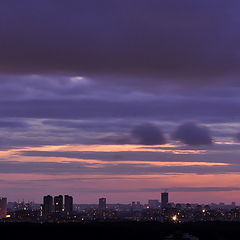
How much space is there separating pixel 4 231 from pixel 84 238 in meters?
15.8

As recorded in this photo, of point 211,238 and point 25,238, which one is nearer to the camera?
point 25,238

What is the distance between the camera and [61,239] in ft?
378

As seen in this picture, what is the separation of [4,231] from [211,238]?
54.3m

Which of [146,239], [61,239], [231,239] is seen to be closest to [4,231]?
[61,239]

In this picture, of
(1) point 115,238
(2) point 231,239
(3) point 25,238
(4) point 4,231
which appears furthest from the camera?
(2) point 231,239

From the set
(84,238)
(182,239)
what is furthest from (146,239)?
(84,238)

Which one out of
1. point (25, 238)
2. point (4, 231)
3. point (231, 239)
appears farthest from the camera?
point (231, 239)

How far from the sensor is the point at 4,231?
11988 centimetres

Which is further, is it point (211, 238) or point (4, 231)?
point (211, 238)

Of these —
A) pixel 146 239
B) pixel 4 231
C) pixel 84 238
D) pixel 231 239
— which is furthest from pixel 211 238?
pixel 4 231

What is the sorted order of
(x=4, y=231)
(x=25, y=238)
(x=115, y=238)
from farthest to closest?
(x=115, y=238) → (x=4, y=231) → (x=25, y=238)

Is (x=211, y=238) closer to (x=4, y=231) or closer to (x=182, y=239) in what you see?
(x=182, y=239)

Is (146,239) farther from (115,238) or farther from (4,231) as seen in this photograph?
(4,231)

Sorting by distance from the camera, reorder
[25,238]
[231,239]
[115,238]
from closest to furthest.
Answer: [25,238]
[115,238]
[231,239]
